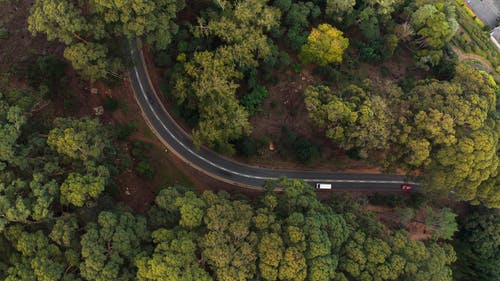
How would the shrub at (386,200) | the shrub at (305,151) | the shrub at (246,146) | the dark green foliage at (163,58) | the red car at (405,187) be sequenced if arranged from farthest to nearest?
the red car at (405,187) → the shrub at (386,200) → the shrub at (305,151) → the shrub at (246,146) → the dark green foliage at (163,58)

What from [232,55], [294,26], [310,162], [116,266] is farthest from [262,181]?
[116,266]

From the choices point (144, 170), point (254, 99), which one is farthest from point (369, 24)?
point (144, 170)

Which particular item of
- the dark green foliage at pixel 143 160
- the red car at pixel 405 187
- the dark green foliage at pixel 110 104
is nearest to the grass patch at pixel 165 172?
the dark green foliage at pixel 143 160

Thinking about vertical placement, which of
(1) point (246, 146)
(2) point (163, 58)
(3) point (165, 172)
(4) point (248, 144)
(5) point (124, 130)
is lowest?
(3) point (165, 172)

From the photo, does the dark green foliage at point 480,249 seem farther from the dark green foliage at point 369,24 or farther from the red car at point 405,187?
the dark green foliage at point 369,24

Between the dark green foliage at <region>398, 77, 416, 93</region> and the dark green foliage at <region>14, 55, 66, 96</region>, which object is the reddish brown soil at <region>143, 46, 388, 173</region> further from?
the dark green foliage at <region>14, 55, 66, 96</region>

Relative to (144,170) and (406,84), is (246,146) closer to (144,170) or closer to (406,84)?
(144,170)

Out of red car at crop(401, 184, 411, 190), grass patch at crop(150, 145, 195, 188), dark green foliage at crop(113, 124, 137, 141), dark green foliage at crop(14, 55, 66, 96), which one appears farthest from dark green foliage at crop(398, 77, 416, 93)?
dark green foliage at crop(14, 55, 66, 96)
